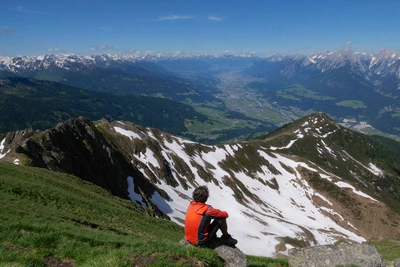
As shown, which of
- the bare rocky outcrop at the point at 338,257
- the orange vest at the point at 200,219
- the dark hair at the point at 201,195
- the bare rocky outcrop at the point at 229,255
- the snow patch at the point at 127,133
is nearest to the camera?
the bare rocky outcrop at the point at 229,255

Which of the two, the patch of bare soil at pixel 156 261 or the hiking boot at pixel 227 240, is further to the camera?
the hiking boot at pixel 227 240

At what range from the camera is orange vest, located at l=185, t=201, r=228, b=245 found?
1134cm

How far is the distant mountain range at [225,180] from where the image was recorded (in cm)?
6350

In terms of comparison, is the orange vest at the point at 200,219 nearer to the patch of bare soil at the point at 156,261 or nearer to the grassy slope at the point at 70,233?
the grassy slope at the point at 70,233

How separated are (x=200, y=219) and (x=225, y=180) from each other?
108 m

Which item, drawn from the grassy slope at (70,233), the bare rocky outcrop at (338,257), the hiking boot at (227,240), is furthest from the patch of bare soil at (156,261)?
the bare rocky outcrop at (338,257)

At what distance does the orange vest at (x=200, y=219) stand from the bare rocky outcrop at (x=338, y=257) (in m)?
5.57

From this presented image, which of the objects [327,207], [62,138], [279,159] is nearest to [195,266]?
[62,138]

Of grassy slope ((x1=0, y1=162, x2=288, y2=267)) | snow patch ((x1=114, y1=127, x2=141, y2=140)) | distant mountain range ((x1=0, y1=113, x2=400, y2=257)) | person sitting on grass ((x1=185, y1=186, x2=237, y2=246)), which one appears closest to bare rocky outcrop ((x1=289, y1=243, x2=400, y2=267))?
grassy slope ((x1=0, y1=162, x2=288, y2=267))

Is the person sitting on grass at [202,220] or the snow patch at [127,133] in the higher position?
the person sitting on grass at [202,220]

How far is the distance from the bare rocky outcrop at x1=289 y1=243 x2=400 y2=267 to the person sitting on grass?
5022 millimetres

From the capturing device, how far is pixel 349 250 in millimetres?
14109

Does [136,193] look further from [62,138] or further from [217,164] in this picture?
[217,164]

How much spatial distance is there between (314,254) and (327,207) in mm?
128853
